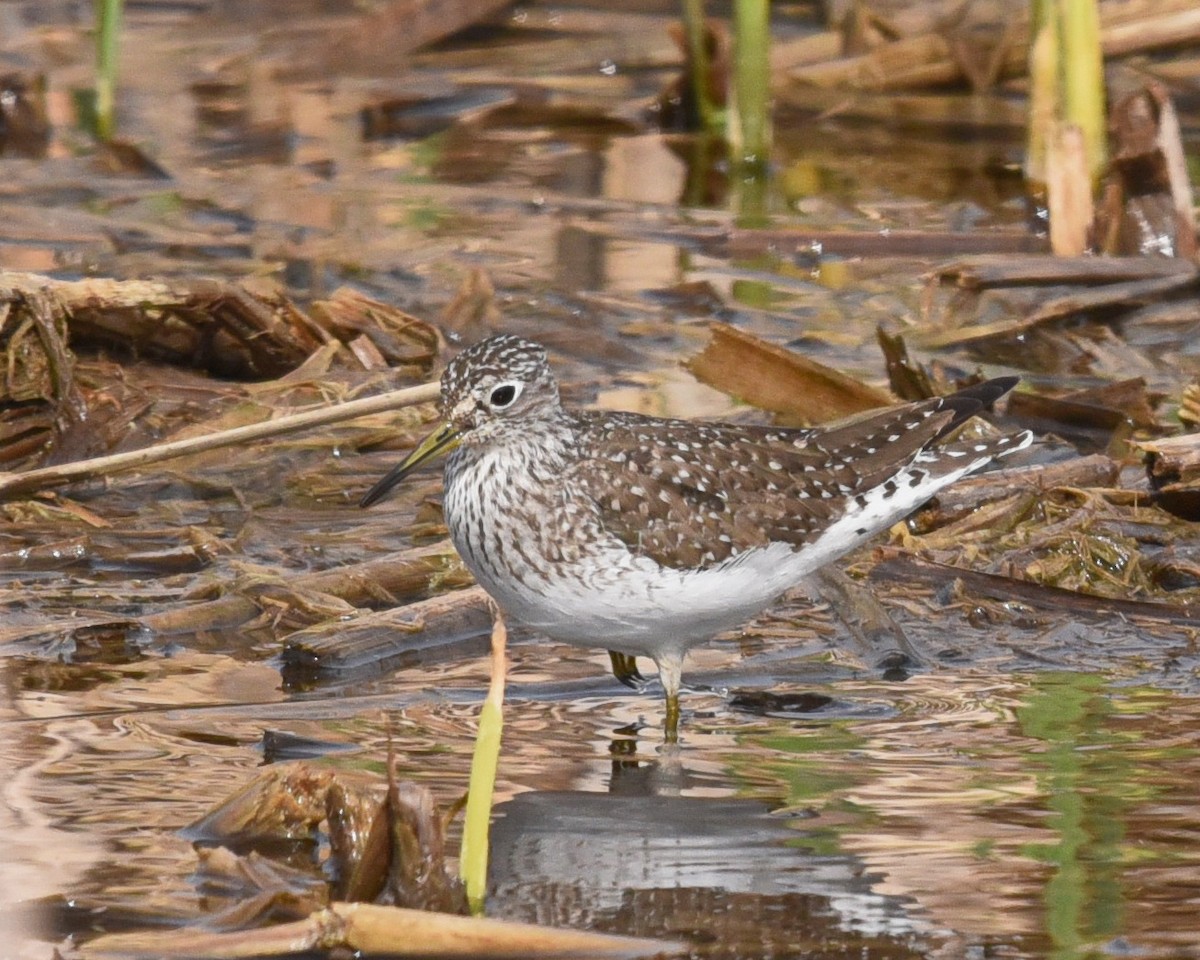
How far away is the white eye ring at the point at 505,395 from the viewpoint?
24.7 feet

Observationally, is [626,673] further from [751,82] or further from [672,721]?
[751,82]

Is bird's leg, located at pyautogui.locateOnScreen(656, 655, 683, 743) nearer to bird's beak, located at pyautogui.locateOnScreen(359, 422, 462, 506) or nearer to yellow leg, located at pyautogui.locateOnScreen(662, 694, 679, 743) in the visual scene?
yellow leg, located at pyautogui.locateOnScreen(662, 694, 679, 743)

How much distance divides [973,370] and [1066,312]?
2.51 feet

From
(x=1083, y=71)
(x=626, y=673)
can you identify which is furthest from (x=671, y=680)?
(x=1083, y=71)

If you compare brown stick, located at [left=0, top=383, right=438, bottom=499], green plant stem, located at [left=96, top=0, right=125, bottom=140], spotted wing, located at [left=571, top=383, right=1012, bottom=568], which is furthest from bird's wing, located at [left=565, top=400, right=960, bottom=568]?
green plant stem, located at [left=96, top=0, right=125, bottom=140]

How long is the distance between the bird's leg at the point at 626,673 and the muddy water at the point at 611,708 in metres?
0.06

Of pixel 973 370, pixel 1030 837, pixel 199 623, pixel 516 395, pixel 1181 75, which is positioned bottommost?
pixel 1030 837

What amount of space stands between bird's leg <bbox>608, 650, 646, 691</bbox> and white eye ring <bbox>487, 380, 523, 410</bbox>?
1044mm

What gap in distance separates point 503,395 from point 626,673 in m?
1.18

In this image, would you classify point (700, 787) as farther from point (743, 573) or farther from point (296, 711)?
point (296, 711)

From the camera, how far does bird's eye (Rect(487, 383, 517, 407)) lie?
7520mm

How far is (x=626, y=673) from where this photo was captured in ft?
26.0

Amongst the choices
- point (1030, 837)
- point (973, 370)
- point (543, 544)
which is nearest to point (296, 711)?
point (543, 544)

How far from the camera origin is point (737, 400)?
1034 cm
